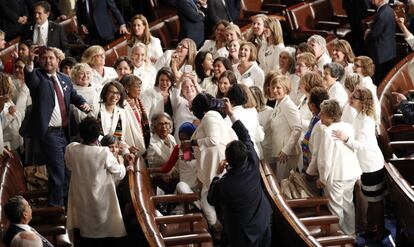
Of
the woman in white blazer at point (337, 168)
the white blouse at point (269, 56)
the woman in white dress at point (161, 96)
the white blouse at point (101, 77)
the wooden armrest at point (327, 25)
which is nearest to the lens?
the woman in white blazer at point (337, 168)

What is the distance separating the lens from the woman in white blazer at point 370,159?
8.03m

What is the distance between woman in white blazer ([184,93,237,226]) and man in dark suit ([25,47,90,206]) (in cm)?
96

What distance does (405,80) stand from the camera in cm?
1005

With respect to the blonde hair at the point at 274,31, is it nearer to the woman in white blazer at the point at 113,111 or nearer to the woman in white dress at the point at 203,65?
the woman in white dress at the point at 203,65

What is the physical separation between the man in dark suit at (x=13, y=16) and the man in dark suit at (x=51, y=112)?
11.6ft

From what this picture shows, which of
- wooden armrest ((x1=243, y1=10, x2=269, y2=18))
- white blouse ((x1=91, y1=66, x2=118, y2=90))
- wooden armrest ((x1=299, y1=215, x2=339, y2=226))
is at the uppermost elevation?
white blouse ((x1=91, y1=66, x2=118, y2=90))

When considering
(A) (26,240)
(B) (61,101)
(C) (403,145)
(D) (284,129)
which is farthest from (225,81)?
(A) (26,240)

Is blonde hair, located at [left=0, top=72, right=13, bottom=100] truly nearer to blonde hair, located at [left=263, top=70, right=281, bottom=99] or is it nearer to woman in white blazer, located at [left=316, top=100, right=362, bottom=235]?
blonde hair, located at [left=263, top=70, right=281, bottom=99]

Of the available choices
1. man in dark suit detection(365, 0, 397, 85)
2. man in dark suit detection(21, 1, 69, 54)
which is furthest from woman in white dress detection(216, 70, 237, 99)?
man in dark suit detection(365, 0, 397, 85)

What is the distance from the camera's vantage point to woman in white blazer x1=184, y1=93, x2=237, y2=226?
7.43 metres

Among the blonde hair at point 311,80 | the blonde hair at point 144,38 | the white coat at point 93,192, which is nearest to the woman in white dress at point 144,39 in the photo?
the blonde hair at point 144,38

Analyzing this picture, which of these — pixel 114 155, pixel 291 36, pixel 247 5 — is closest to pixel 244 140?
pixel 114 155

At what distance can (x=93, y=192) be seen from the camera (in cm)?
726

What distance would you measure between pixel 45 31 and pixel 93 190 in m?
3.46
